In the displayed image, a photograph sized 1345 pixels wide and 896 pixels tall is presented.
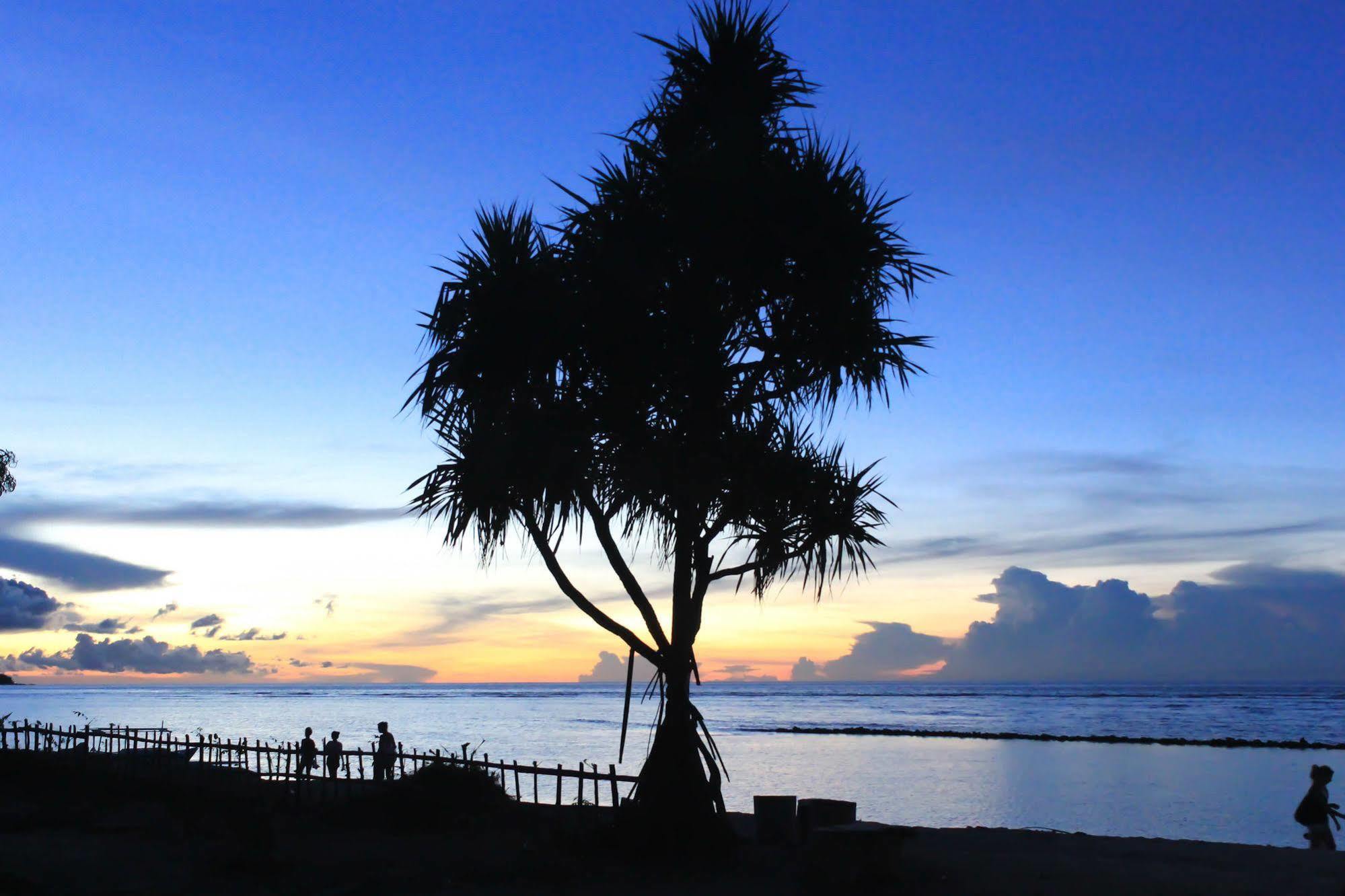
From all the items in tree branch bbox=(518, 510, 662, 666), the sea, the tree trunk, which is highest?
tree branch bbox=(518, 510, 662, 666)

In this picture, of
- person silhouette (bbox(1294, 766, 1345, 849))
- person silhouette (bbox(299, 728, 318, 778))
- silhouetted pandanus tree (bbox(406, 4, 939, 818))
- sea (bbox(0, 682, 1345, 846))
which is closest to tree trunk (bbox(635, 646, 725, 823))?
silhouetted pandanus tree (bbox(406, 4, 939, 818))

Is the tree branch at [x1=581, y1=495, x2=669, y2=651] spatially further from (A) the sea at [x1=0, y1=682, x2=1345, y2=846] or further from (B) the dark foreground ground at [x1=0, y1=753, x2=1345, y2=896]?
(A) the sea at [x1=0, y1=682, x2=1345, y2=846]

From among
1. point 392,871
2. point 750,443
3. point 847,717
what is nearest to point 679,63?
point 750,443

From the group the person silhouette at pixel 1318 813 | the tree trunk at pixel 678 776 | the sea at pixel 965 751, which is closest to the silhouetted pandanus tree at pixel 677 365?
the tree trunk at pixel 678 776

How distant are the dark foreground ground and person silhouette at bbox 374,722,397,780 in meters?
1.29

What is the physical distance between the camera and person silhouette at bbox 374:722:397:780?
693 inches

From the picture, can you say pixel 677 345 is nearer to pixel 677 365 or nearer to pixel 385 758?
pixel 677 365

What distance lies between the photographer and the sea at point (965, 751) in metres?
25.7

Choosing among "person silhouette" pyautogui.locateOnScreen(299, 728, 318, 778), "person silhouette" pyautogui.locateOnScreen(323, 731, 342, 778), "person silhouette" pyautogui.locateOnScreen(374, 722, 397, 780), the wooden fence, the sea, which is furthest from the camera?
the sea

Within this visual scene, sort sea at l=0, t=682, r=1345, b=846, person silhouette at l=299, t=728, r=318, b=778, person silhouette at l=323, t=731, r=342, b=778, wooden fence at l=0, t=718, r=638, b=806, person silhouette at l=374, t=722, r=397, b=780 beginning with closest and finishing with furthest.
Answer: wooden fence at l=0, t=718, r=638, b=806 → person silhouette at l=374, t=722, r=397, b=780 → person silhouette at l=299, t=728, r=318, b=778 → person silhouette at l=323, t=731, r=342, b=778 → sea at l=0, t=682, r=1345, b=846

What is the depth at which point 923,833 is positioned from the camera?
15711 millimetres

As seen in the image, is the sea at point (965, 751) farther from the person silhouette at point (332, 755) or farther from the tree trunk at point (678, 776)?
the tree trunk at point (678, 776)

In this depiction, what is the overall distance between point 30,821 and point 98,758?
32.0 feet

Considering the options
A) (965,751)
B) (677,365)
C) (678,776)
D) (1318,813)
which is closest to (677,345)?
(677,365)
